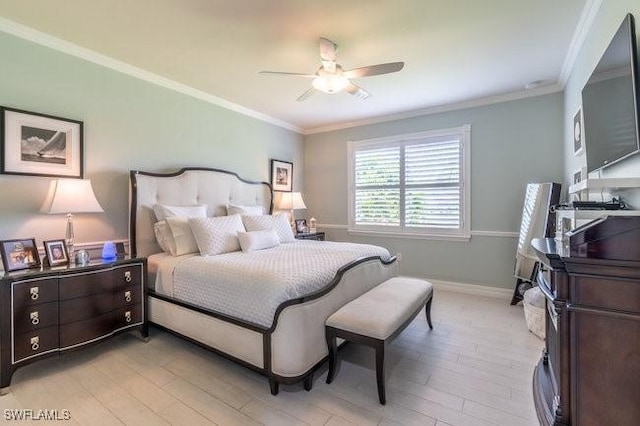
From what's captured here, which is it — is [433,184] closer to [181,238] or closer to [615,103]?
[615,103]

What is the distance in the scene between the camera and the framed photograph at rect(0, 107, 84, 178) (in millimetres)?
2371

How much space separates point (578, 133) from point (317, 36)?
251cm

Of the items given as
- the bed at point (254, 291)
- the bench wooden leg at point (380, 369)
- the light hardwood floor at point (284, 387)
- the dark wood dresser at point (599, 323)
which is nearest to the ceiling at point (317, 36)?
the bed at point (254, 291)

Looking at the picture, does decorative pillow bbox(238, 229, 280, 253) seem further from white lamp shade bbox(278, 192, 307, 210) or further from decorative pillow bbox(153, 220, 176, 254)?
white lamp shade bbox(278, 192, 307, 210)

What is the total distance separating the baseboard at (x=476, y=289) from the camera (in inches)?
154

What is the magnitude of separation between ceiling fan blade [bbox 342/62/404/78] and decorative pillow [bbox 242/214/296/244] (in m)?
1.91

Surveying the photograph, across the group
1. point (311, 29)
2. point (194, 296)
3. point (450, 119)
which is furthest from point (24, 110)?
point (450, 119)

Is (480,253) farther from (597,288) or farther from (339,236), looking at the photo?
(597,288)

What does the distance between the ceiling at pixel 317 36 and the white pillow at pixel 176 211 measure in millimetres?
1460

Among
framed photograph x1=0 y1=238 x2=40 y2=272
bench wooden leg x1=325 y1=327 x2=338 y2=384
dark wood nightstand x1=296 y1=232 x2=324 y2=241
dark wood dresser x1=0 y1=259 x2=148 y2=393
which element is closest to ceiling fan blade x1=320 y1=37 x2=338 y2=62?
bench wooden leg x1=325 y1=327 x2=338 y2=384

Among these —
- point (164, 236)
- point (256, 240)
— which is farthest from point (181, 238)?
point (256, 240)

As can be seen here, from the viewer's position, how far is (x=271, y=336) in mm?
1938

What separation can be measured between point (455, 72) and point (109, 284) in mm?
3929

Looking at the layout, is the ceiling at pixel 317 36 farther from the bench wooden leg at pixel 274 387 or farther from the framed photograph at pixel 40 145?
the bench wooden leg at pixel 274 387
